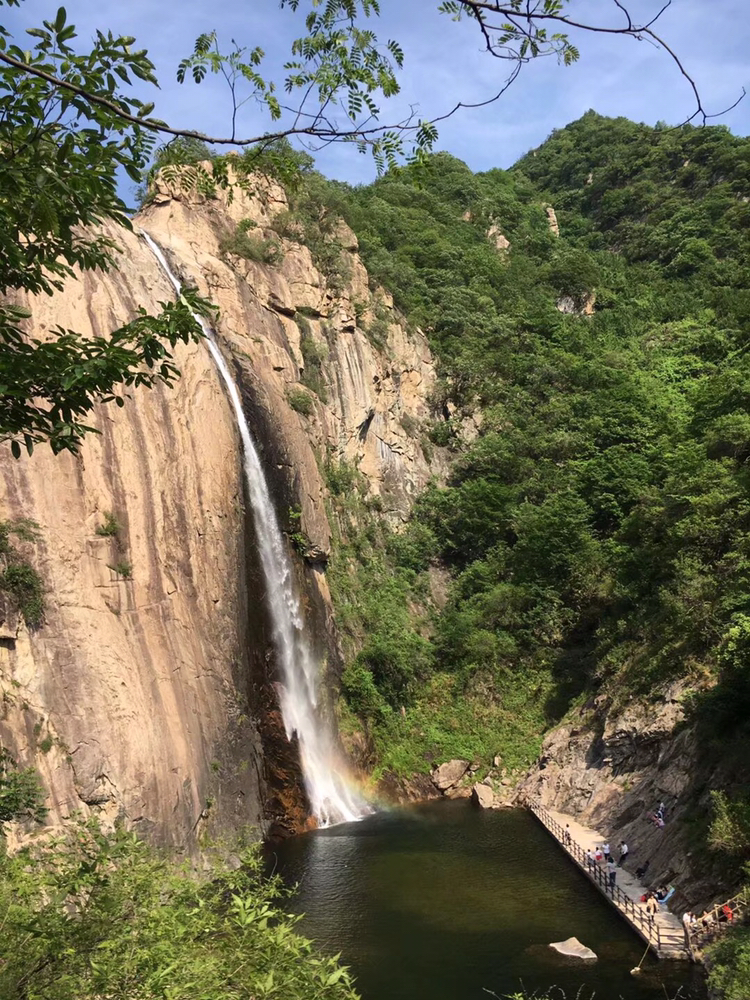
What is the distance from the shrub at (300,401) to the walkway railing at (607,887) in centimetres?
1582

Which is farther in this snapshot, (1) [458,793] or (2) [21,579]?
(1) [458,793]

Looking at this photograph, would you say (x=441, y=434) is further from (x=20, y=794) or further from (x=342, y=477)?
(x=20, y=794)

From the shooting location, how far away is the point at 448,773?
2500cm

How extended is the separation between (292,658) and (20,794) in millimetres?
11730

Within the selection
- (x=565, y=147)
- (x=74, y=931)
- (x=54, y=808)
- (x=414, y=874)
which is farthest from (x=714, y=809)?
(x=565, y=147)

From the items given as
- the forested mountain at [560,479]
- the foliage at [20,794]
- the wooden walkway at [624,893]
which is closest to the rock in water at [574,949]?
the wooden walkway at [624,893]

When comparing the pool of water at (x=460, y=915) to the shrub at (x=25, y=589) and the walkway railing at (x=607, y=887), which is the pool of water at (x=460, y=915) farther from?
the shrub at (x=25, y=589)

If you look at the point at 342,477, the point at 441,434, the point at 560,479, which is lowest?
the point at 560,479

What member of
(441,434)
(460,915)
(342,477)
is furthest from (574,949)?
(441,434)

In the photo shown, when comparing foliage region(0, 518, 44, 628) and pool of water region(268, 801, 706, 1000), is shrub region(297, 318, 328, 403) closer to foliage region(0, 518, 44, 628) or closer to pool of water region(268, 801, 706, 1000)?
foliage region(0, 518, 44, 628)

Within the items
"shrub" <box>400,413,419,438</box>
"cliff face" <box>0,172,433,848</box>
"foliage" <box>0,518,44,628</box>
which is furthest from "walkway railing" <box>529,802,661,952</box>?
"shrub" <box>400,413,419,438</box>

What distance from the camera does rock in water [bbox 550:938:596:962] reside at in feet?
40.2

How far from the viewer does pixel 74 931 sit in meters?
4.15

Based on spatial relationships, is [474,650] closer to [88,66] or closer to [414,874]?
[414,874]
